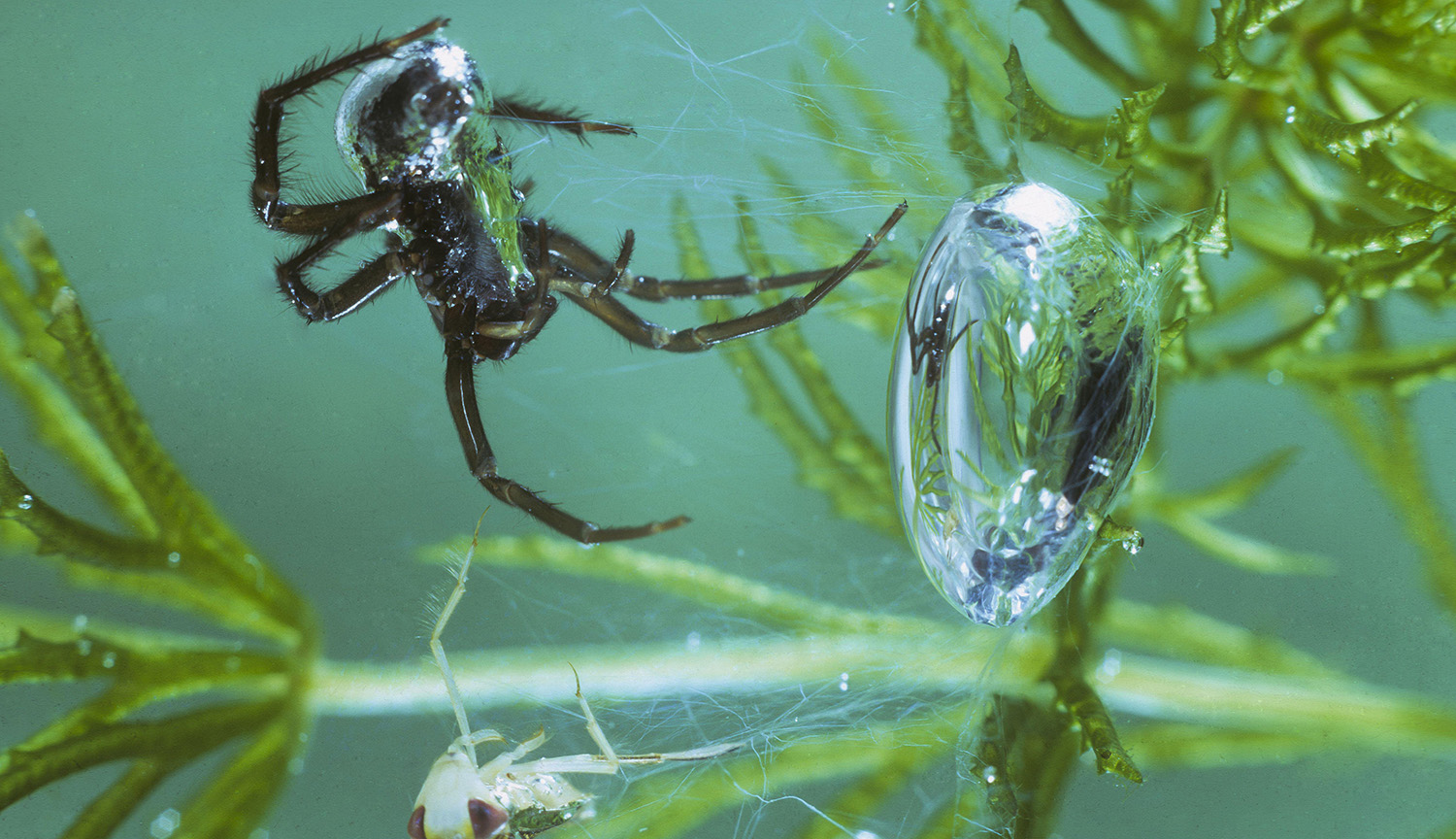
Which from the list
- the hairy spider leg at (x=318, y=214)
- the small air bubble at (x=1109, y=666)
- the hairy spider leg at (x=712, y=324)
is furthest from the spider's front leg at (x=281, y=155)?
the small air bubble at (x=1109, y=666)

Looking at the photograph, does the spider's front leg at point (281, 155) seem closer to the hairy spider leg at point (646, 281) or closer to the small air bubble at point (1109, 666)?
the hairy spider leg at point (646, 281)

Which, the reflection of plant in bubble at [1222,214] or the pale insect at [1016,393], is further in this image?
the reflection of plant in bubble at [1222,214]

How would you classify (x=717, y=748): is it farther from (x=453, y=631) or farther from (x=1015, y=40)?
(x=1015, y=40)

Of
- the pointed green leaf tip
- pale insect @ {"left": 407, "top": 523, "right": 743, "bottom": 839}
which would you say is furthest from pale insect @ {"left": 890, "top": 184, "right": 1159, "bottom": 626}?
the pointed green leaf tip

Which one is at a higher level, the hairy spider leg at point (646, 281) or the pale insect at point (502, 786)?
the hairy spider leg at point (646, 281)

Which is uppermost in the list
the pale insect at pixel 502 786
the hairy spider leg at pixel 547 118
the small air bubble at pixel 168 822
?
the hairy spider leg at pixel 547 118

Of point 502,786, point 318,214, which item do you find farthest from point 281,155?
point 502,786

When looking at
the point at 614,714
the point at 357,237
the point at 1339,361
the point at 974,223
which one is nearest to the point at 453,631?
the point at 614,714
